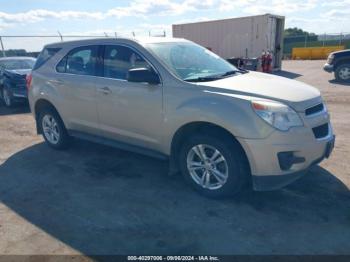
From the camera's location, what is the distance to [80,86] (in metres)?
4.76

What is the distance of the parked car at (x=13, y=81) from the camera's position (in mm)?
9352

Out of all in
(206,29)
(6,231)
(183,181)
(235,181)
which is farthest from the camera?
(206,29)

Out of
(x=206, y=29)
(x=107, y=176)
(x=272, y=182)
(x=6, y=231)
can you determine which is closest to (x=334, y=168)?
(x=272, y=182)

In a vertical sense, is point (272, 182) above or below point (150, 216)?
above

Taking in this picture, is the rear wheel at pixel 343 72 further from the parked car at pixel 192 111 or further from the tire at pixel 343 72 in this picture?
the parked car at pixel 192 111

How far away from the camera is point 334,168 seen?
4453 millimetres

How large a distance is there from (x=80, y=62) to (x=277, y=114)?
3.10m

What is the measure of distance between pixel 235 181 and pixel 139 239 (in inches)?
47.3

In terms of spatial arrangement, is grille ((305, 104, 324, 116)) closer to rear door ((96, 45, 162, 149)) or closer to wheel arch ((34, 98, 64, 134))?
rear door ((96, 45, 162, 149))

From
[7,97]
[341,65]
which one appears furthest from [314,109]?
[341,65]

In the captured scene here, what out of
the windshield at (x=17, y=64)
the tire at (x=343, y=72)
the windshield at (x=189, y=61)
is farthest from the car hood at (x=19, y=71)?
the tire at (x=343, y=72)

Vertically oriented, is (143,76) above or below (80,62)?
below

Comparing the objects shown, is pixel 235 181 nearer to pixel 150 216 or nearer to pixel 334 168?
pixel 150 216

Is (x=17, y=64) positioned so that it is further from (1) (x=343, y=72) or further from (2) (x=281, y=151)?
(1) (x=343, y=72)
